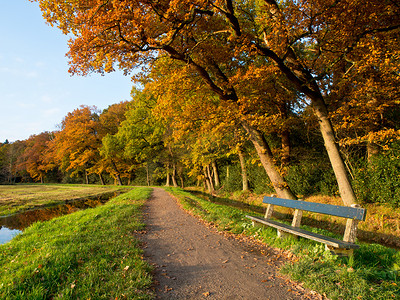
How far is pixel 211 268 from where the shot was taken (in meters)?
4.00

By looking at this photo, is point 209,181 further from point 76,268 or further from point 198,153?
point 76,268

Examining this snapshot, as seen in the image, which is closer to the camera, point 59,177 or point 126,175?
point 126,175

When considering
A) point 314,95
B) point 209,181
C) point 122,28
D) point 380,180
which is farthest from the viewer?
point 209,181

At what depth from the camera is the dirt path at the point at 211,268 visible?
3.20 metres

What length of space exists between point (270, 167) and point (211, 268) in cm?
657

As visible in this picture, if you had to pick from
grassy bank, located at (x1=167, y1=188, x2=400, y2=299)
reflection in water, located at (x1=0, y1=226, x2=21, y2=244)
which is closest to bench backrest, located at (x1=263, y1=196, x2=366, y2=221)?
grassy bank, located at (x1=167, y1=188, x2=400, y2=299)

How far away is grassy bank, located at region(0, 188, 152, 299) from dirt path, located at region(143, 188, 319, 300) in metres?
0.38

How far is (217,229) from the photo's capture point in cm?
680

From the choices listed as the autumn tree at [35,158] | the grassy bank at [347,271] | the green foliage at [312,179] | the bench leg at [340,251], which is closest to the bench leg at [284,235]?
the grassy bank at [347,271]

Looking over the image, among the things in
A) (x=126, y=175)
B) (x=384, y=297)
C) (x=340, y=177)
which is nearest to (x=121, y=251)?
(x=384, y=297)

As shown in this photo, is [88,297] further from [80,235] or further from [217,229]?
[217,229]

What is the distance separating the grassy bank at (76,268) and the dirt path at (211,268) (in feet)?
1.26

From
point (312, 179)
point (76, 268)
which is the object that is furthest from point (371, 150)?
point (76, 268)

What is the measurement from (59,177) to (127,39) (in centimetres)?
5435
